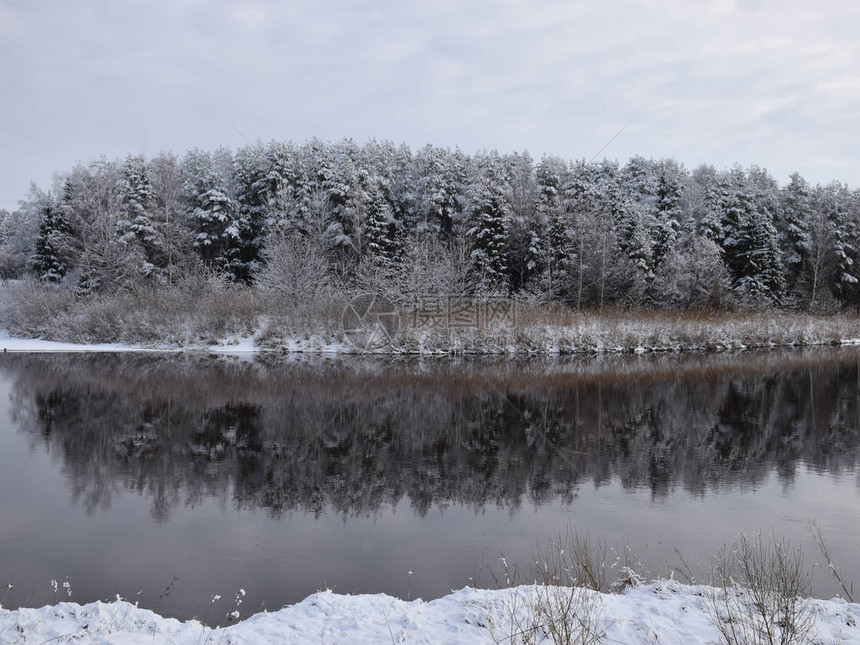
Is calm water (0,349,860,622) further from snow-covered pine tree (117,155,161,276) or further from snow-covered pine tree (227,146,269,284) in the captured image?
snow-covered pine tree (227,146,269,284)

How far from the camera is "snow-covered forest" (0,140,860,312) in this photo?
129ft

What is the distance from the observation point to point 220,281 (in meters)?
34.1

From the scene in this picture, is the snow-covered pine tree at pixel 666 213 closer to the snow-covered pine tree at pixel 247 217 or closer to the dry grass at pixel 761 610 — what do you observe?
the snow-covered pine tree at pixel 247 217

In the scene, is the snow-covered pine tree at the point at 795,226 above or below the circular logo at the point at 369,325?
above

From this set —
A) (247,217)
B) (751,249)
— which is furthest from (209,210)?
(751,249)

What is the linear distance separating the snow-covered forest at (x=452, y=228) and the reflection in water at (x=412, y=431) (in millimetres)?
15722

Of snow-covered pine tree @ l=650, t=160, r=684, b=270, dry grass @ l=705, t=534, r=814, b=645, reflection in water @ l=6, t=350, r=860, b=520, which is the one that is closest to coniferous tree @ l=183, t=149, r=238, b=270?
reflection in water @ l=6, t=350, r=860, b=520

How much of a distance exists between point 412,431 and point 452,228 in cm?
3493

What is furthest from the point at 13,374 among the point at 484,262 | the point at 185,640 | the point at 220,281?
the point at 484,262

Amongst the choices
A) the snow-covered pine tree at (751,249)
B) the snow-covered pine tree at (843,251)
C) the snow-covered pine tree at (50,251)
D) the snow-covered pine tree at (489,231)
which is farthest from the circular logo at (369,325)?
the snow-covered pine tree at (843,251)

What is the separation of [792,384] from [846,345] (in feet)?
71.1

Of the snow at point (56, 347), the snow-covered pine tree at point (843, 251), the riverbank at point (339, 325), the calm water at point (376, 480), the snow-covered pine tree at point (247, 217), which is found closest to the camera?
the calm water at point (376, 480)

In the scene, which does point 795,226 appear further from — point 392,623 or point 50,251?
point 50,251

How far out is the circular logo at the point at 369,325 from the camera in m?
28.8
